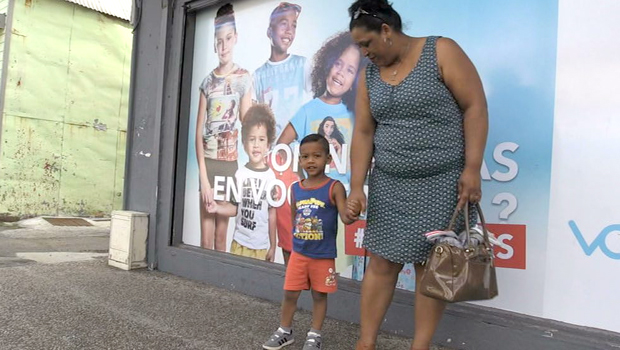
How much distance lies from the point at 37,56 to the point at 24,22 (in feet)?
1.99

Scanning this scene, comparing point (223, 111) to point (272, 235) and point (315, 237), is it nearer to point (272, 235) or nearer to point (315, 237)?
point (272, 235)

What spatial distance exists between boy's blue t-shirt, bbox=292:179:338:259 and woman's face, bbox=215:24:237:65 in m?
2.32

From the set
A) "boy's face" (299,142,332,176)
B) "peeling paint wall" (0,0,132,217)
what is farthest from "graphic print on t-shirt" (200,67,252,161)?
"peeling paint wall" (0,0,132,217)

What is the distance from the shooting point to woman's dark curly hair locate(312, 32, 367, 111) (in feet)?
11.9

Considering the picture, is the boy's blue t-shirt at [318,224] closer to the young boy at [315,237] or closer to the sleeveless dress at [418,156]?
the young boy at [315,237]

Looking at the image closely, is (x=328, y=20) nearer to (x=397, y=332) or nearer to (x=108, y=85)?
(x=397, y=332)

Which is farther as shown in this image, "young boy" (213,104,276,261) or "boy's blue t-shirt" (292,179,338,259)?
"young boy" (213,104,276,261)

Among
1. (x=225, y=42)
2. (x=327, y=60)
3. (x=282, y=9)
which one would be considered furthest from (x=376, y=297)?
(x=225, y=42)

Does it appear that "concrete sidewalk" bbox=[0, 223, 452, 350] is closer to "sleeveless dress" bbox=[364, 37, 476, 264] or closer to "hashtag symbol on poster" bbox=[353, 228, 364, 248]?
"hashtag symbol on poster" bbox=[353, 228, 364, 248]

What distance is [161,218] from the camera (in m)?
4.89

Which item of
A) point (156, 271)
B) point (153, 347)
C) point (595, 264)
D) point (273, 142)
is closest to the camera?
point (595, 264)

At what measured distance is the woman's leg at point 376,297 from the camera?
7.41 feet

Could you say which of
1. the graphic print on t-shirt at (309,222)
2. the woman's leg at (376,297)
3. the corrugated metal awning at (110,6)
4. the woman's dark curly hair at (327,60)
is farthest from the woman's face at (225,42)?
the corrugated metal awning at (110,6)

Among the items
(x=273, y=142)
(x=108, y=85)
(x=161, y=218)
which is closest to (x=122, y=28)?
(x=108, y=85)
